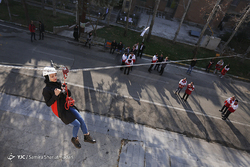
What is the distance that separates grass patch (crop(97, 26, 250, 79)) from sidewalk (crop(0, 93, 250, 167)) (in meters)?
11.4

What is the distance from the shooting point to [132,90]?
11484 mm

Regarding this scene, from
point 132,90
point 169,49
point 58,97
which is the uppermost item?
point 58,97

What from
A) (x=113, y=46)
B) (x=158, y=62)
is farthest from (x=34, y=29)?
(x=158, y=62)

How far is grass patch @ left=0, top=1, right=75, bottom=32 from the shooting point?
1807 centimetres

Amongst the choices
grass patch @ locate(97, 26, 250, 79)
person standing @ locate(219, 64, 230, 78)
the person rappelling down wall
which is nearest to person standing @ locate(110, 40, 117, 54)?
grass patch @ locate(97, 26, 250, 79)

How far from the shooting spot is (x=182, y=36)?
25.5 metres

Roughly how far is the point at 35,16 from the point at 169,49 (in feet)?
60.4

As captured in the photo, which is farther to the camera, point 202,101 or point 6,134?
point 202,101

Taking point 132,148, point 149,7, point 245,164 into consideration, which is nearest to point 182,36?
point 149,7

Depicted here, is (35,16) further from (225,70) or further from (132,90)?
(225,70)

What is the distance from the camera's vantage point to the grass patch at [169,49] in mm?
18141

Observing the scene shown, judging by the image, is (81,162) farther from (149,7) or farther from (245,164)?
(149,7)

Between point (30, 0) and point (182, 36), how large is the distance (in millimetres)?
26196

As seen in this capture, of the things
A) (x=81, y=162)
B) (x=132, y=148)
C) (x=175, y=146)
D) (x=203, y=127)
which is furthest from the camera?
(x=203, y=127)
